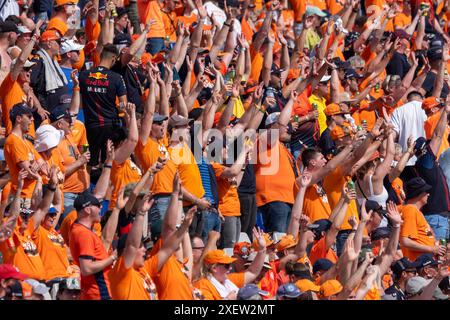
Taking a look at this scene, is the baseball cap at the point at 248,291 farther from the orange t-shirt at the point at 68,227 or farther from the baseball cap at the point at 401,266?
the baseball cap at the point at 401,266

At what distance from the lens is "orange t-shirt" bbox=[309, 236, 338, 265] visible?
14938 mm

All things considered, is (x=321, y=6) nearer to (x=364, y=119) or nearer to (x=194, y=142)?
(x=364, y=119)

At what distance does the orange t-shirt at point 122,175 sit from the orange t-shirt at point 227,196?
3.61ft

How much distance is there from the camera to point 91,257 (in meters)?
12.3

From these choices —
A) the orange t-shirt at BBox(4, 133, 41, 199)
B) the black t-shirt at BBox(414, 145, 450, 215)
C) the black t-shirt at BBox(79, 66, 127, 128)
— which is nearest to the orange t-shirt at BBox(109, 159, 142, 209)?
the orange t-shirt at BBox(4, 133, 41, 199)

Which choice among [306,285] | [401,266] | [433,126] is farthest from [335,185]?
[306,285]

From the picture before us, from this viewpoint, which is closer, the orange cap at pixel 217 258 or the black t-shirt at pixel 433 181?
the orange cap at pixel 217 258

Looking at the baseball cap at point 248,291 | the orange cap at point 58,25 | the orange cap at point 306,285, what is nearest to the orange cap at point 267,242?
the orange cap at point 306,285

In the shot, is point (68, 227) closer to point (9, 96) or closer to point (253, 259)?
point (253, 259)

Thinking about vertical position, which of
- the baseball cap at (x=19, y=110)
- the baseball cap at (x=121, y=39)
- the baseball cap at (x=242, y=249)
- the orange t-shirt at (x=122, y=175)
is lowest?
the baseball cap at (x=242, y=249)

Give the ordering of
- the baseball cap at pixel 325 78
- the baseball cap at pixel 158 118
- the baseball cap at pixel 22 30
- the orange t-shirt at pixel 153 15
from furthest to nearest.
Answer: the orange t-shirt at pixel 153 15
the baseball cap at pixel 325 78
the baseball cap at pixel 22 30
the baseball cap at pixel 158 118

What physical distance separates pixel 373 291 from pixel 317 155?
2714mm

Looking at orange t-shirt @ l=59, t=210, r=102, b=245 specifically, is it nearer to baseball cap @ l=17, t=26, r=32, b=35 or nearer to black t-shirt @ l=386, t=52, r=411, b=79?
baseball cap @ l=17, t=26, r=32, b=35

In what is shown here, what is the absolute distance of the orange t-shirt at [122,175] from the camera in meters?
14.5
